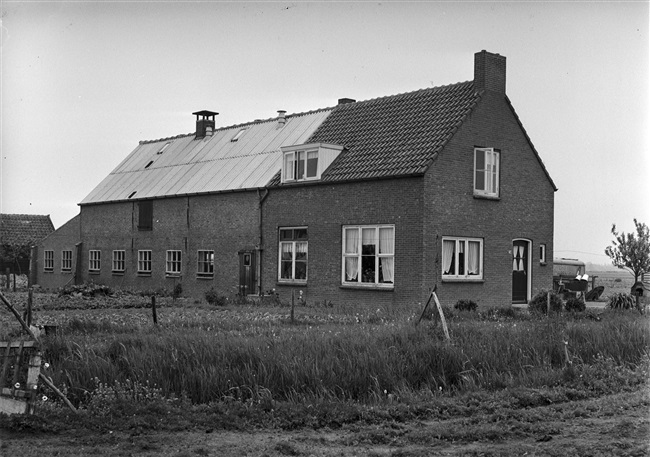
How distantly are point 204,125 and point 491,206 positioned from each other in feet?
60.2

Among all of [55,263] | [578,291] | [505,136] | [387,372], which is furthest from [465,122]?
[55,263]

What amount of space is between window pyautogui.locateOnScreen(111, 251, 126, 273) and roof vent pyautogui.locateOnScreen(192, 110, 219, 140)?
705 cm

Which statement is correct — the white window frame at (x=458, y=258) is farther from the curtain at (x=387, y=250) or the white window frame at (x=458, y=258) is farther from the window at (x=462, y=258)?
the curtain at (x=387, y=250)

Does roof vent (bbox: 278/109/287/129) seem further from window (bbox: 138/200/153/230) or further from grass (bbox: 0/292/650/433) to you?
grass (bbox: 0/292/650/433)

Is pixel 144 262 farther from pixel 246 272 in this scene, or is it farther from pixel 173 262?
pixel 246 272

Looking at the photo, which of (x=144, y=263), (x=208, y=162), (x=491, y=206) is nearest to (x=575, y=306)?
(x=491, y=206)

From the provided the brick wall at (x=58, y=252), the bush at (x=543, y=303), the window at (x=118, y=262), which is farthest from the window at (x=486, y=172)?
the brick wall at (x=58, y=252)

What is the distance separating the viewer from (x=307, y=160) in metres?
32.0

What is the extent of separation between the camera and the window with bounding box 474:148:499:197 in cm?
2977

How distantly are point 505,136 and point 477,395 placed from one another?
66.8 feet

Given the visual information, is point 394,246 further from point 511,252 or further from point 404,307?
point 511,252

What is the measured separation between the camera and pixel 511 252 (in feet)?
101

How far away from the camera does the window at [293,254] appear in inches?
1232

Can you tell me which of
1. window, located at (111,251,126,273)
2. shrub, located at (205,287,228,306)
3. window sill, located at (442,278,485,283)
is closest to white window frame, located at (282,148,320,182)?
shrub, located at (205,287,228,306)
